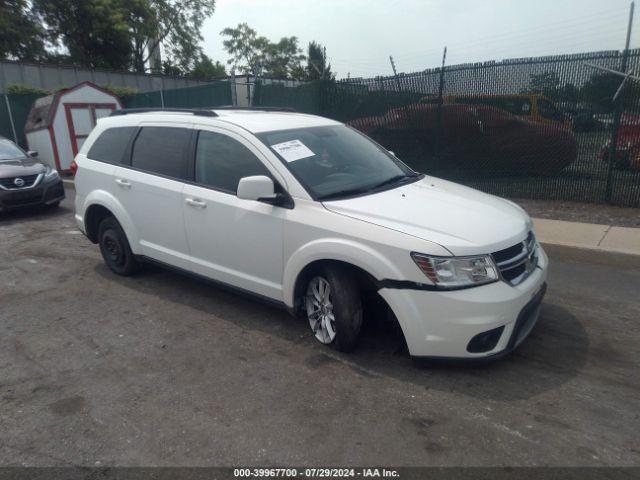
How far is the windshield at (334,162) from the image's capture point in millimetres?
3889

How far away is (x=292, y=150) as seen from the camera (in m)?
4.07

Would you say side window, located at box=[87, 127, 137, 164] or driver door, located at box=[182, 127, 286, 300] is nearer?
driver door, located at box=[182, 127, 286, 300]

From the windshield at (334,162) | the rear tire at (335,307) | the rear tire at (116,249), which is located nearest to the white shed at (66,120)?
the rear tire at (116,249)

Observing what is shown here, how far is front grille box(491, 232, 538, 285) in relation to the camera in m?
3.27

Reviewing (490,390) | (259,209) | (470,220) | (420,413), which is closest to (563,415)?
(490,390)

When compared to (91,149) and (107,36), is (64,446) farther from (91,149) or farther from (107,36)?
(107,36)

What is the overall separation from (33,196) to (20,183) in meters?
0.30

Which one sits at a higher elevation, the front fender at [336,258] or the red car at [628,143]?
the red car at [628,143]

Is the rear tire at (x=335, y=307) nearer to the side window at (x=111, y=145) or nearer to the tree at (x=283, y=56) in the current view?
the side window at (x=111, y=145)

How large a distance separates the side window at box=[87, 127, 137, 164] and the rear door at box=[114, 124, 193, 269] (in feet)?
0.53

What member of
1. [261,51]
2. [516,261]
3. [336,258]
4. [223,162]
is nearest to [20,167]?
[223,162]

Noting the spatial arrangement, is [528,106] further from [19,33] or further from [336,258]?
[19,33]

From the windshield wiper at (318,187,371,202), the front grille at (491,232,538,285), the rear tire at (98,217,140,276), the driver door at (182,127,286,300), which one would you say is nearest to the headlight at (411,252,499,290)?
the front grille at (491,232,538,285)

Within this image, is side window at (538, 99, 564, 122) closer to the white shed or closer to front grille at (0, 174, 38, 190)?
front grille at (0, 174, 38, 190)
